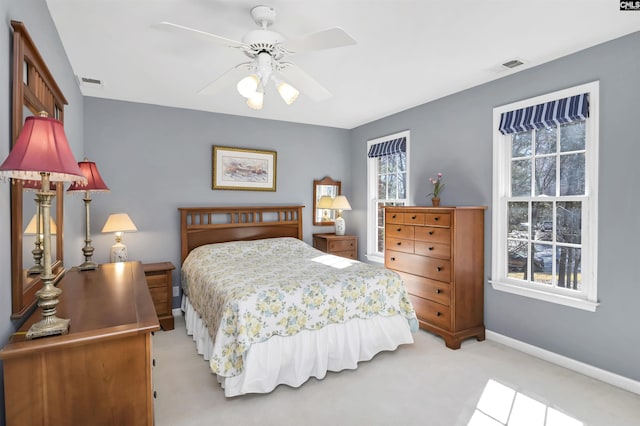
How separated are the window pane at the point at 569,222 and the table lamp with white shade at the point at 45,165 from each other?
3455 mm

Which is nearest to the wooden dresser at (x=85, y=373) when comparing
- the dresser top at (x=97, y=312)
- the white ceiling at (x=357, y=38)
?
the dresser top at (x=97, y=312)

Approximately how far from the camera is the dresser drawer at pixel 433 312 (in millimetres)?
3324

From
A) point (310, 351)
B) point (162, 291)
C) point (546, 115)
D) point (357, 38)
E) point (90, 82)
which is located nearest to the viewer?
point (357, 38)

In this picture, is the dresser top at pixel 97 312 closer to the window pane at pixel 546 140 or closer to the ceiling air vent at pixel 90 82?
the ceiling air vent at pixel 90 82

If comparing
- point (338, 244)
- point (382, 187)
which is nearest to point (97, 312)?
point (338, 244)

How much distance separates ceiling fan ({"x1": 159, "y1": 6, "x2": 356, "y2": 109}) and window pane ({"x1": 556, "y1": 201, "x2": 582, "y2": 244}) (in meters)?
2.29

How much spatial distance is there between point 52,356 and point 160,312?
2.83 meters

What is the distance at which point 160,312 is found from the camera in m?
3.75

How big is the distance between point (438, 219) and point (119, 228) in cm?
336

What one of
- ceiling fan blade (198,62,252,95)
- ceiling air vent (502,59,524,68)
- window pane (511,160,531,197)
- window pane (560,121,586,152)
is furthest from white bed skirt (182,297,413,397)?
ceiling air vent (502,59,524,68)

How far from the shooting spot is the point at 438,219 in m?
3.41

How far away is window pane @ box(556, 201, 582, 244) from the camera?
2.83 meters

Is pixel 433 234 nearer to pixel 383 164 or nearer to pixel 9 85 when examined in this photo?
pixel 383 164

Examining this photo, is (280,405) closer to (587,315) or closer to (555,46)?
(587,315)
